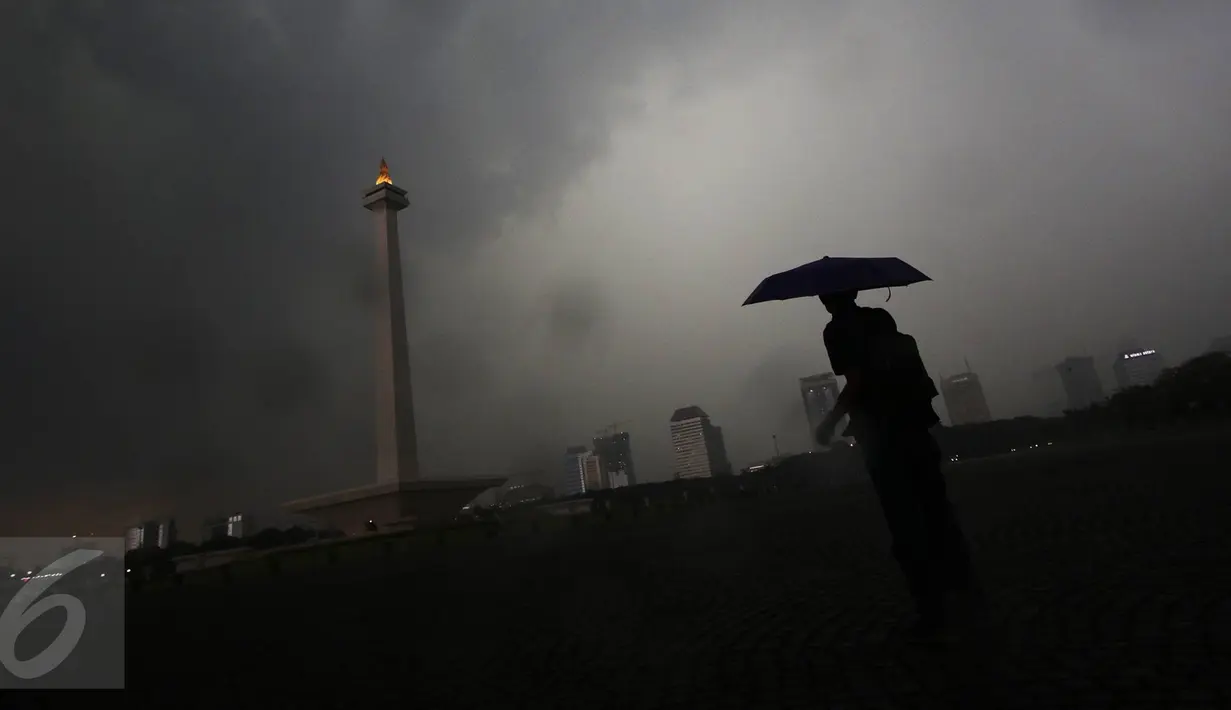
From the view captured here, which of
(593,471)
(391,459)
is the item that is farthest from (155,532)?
(593,471)

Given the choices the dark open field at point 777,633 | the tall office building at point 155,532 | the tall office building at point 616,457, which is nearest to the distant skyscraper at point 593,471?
the tall office building at point 616,457

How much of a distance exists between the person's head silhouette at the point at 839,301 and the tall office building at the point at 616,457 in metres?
108

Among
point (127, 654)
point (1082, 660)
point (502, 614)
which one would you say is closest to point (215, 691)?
point (502, 614)

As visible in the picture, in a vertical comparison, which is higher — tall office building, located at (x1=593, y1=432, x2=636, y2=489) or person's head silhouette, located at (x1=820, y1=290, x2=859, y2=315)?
tall office building, located at (x1=593, y1=432, x2=636, y2=489)

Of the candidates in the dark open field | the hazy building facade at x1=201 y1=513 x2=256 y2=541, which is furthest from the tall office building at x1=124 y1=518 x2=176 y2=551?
the dark open field

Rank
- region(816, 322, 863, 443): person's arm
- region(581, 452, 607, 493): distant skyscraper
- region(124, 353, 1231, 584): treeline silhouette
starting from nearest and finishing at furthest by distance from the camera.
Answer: region(816, 322, 863, 443): person's arm → region(124, 353, 1231, 584): treeline silhouette → region(581, 452, 607, 493): distant skyscraper

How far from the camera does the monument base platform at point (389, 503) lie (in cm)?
3944

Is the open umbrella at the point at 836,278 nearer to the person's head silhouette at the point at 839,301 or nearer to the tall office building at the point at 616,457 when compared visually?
the person's head silhouette at the point at 839,301

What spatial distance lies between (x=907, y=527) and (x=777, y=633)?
42.7 inches

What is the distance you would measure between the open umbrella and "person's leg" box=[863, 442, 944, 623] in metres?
0.95

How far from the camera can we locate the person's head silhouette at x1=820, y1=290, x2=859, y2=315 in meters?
4.29

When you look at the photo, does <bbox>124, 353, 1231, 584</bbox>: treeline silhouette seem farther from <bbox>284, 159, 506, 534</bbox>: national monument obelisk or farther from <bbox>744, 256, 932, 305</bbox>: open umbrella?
<bbox>744, 256, 932, 305</bbox>: open umbrella

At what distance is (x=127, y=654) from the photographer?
765 centimetres

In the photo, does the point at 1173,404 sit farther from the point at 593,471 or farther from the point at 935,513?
the point at 593,471
